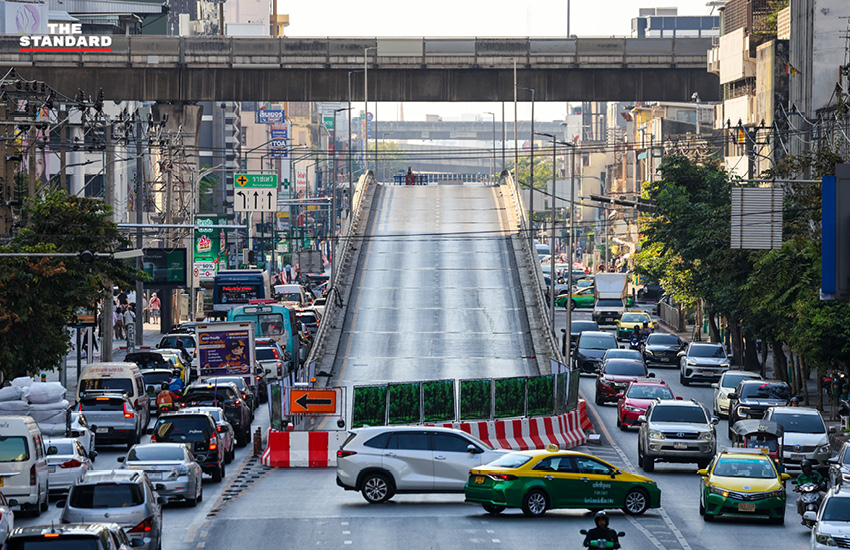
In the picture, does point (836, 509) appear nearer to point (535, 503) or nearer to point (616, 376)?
point (535, 503)

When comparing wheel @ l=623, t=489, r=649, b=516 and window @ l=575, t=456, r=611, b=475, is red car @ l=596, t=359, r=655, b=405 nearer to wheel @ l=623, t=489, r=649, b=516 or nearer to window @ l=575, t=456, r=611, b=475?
wheel @ l=623, t=489, r=649, b=516

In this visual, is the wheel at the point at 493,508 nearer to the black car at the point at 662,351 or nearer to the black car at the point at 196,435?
the black car at the point at 196,435

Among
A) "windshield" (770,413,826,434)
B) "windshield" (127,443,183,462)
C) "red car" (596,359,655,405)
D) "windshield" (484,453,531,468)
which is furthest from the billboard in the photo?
"windshield" (484,453,531,468)

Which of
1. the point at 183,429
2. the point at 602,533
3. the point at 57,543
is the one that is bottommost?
the point at 183,429

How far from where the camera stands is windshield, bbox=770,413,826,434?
112ft

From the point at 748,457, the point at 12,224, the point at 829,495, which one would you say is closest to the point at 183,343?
the point at 12,224

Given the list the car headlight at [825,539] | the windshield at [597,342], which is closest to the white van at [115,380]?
the car headlight at [825,539]

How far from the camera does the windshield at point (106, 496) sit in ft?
70.2

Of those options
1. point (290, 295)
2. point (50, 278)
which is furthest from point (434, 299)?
point (50, 278)

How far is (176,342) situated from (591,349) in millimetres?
15813

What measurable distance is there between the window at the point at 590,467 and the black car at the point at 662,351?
35216 millimetres

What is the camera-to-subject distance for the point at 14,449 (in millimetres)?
26234

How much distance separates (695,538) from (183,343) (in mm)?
36039

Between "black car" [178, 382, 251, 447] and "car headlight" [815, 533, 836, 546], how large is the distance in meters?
19.8
